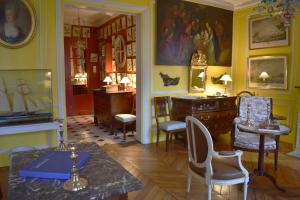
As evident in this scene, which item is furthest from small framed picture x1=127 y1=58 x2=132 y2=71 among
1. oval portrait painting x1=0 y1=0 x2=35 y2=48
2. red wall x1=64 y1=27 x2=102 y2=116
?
oval portrait painting x1=0 y1=0 x2=35 y2=48

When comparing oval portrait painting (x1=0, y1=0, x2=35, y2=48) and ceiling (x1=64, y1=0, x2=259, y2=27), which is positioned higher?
ceiling (x1=64, y1=0, x2=259, y2=27)

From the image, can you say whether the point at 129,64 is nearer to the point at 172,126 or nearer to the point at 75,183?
the point at 172,126

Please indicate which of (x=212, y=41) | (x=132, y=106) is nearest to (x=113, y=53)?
(x=132, y=106)

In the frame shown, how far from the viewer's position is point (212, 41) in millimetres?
5777

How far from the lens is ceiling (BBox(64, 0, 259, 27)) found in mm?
5730

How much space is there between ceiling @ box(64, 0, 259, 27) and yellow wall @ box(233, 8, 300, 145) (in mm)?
201

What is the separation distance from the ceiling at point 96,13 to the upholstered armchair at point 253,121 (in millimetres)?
2630

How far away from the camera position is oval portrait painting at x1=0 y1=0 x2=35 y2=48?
363 centimetres

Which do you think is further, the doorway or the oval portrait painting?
the doorway

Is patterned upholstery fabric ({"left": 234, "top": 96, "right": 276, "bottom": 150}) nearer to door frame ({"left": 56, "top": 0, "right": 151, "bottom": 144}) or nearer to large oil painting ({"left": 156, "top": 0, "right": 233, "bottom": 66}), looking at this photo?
large oil painting ({"left": 156, "top": 0, "right": 233, "bottom": 66})

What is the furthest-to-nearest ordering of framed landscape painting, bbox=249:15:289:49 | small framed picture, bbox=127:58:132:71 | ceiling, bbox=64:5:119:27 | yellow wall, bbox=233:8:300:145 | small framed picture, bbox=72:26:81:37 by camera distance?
1. small framed picture, bbox=72:26:81:37
2. ceiling, bbox=64:5:119:27
3. small framed picture, bbox=127:58:132:71
4. framed landscape painting, bbox=249:15:289:49
5. yellow wall, bbox=233:8:300:145

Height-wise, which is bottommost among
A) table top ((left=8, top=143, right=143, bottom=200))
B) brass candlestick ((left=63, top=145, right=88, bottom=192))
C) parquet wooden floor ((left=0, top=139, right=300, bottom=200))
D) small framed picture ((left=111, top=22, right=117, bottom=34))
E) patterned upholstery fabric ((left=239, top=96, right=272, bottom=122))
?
parquet wooden floor ((left=0, top=139, right=300, bottom=200))

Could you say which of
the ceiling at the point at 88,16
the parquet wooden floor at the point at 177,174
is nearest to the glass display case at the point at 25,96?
the parquet wooden floor at the point at 177,174

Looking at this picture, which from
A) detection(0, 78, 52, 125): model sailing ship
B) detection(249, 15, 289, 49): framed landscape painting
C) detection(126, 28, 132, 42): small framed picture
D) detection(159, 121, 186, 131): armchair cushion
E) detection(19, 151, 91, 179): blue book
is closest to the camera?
detection(19, 151, 91, 179): blue book
